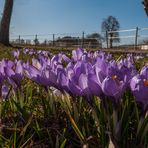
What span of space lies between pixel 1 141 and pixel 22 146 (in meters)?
0.17

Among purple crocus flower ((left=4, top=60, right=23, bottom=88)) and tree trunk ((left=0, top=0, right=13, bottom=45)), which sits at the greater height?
tree trunk ((left=0, top=0, right=13, bottom=45))

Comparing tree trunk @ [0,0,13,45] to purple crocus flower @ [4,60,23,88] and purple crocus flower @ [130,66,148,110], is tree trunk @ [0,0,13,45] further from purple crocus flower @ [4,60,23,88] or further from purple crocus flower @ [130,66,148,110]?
purple crocus flower @ [130,66,148,110]

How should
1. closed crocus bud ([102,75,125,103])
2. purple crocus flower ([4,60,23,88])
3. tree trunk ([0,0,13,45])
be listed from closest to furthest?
closed crocus bud ([102,75,125,103]) → purple crocus flower ([4,60,23,88]) → tree trunk ([0,0,13,45])

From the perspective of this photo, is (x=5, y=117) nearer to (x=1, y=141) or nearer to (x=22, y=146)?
(x=1, y=141)

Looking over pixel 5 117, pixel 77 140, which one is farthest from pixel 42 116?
pixel 77 140

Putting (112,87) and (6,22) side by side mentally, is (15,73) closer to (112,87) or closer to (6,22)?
(112,87)

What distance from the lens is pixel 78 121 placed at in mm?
1395

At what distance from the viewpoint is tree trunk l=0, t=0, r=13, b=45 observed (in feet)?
79.7

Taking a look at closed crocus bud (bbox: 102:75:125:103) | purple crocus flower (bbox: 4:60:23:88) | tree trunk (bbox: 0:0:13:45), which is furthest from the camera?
tree trunk (bbox: 0:0:13:45)

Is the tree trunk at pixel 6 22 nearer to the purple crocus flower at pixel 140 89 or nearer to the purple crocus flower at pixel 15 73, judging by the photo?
the purple crocus flower at pixel 15 73

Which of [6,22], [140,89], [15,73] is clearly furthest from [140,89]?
[6,22]

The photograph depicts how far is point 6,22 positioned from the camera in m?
24.8

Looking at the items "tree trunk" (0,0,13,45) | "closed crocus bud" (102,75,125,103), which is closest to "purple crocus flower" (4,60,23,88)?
"closed crocus bud" (102,75,125,103)

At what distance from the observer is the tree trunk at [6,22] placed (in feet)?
79.7
